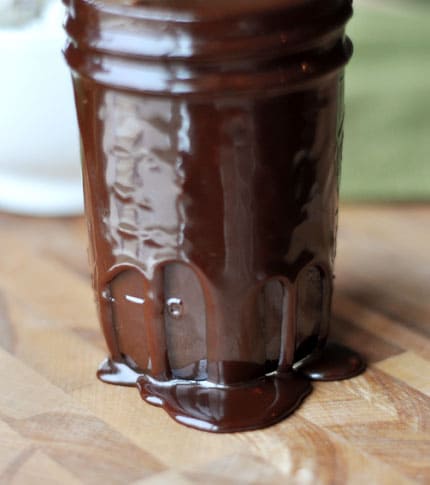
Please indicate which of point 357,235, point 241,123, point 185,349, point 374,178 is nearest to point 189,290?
point 185,349

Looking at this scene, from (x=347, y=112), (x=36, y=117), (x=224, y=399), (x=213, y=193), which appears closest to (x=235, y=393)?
(x=224, y=399)

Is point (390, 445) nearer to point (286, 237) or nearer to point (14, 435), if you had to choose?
point (286, 237)

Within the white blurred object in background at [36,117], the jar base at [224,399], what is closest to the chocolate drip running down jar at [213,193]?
the jar base at [224,399]

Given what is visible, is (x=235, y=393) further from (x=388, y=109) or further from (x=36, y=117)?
(x=388, y=109)

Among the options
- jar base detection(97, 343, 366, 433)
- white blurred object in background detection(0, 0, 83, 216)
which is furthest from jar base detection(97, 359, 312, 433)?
white blurred object in background detection(0, 0, 83, 216)

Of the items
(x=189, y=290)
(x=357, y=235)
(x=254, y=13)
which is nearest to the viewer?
(x=254, y=13)
